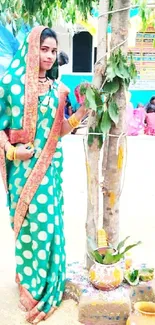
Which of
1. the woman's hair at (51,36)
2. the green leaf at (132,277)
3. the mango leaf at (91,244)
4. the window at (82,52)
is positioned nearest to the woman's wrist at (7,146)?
the woman's hair at (51,36)

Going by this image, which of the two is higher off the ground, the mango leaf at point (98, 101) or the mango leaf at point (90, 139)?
the mango leaf at point (98, 101)

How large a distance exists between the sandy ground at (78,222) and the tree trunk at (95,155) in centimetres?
50

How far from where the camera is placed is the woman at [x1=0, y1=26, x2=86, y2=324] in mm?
2684

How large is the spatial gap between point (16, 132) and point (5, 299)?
108 cm

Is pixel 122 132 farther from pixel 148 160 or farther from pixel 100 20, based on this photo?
pixel 148 160

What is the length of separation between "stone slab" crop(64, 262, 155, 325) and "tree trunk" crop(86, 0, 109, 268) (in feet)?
0.90

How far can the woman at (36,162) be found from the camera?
8.80 feet

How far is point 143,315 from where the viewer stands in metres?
2.44

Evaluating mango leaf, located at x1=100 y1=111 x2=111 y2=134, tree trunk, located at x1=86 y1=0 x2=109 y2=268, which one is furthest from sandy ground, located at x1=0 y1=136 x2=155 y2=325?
mango leaf, located at x1=100 y1=111 x2=111 y2=134

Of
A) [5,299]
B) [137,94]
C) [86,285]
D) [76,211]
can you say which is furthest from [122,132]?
[137,94]

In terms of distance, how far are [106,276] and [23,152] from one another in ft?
2.71

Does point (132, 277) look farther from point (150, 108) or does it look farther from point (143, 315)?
point (150, 108)

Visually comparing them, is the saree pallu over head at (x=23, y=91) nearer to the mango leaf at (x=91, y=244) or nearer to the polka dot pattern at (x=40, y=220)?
the polka dot pattern at (x=40, y=220)

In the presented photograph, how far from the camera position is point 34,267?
2.88 meters
